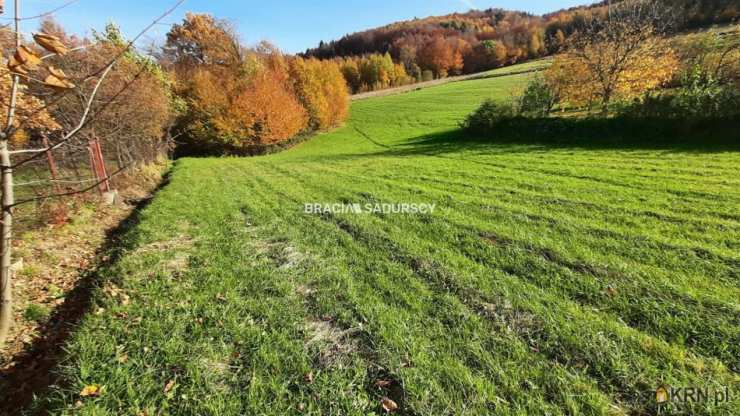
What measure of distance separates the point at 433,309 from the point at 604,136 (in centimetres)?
1287

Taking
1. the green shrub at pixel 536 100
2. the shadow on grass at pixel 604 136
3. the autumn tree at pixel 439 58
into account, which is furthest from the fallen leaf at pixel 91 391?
the autumn tree at pixel 439 58

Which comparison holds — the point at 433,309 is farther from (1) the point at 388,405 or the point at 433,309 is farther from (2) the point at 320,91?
(2) the point at 320,91

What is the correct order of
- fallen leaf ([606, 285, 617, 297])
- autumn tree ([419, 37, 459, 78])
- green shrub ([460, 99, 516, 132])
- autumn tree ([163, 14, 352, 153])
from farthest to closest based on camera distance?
1. autumn tree ([419, 37, 459, 78])
2. autumn tree ([163, 14, 352, 153])
3. green shrub ([460, 99, 516, 132])
4. fallen leaf ([606, 285, 617, 297])

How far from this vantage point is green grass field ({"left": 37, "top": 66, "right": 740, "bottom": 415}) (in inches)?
85.7

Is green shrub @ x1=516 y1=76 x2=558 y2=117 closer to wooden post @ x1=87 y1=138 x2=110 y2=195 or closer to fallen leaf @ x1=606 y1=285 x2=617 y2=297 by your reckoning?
fallen leaf @ x1=606 y1=285 x2=617 y2=297

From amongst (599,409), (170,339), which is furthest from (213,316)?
(599,409)

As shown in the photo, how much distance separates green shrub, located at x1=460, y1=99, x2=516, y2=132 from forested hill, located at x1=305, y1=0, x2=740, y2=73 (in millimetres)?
38810

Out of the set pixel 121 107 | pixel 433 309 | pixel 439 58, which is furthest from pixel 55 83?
pixel 439 58

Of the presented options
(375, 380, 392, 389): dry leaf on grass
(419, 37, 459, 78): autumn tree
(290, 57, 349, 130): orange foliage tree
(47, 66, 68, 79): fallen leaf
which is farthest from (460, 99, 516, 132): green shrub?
(419, 37, 459, 78): autumn tree

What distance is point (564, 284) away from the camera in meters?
3.28

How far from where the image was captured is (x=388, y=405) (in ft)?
7.01

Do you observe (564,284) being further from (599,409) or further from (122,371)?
(122,371)

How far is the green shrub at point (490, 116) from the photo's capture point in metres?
15.7

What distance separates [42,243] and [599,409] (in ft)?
25.4
